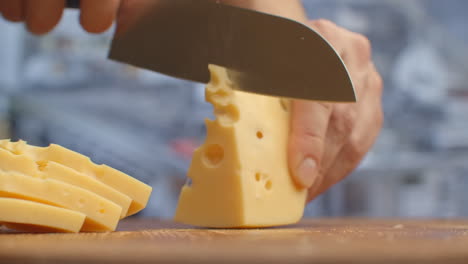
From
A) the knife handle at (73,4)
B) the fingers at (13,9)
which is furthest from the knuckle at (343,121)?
the fingers at (13,9)

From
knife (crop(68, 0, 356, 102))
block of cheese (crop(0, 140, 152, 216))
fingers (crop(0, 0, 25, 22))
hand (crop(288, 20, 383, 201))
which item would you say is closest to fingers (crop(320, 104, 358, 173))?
hand (crop(288, 20, 383, 201))

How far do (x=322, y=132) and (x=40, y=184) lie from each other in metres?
0.58

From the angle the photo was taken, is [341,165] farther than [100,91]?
No

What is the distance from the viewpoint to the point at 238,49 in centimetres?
111

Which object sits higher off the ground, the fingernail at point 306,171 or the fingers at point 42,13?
the fingers at point 42,13

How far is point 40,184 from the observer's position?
90cm

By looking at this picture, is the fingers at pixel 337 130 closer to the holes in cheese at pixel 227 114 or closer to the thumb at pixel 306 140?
the thumb at pixel 306 140

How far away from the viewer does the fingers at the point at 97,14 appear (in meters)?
1.22

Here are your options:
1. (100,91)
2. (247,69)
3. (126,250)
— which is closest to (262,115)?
(247,69)

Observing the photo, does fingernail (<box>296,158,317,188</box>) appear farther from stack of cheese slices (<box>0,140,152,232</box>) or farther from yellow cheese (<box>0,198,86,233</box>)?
yellow cheese (<box>0,198,86,233</box>)

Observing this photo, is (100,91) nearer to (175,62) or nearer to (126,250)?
(175,62)

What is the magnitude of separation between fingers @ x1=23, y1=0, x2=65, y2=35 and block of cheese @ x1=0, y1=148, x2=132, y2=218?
1.29 ft

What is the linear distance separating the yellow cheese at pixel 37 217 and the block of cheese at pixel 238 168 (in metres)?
0.26

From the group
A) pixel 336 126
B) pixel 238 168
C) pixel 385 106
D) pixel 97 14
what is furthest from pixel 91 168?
pixel 385 106
